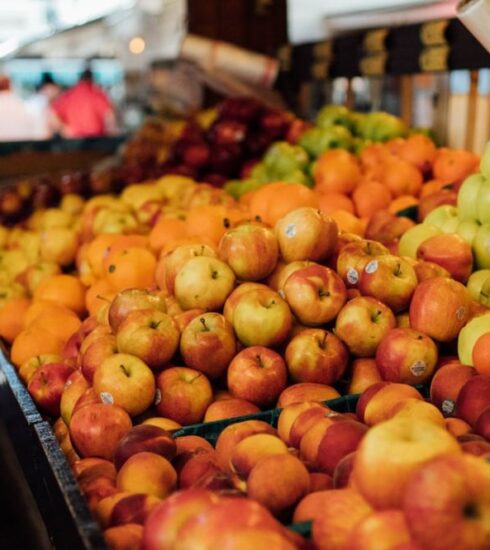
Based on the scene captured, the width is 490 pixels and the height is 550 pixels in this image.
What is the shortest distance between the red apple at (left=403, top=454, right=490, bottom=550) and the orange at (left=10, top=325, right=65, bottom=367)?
1683mm

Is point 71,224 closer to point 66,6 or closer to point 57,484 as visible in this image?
point 57,484

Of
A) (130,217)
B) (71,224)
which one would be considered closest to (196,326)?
(130,217)

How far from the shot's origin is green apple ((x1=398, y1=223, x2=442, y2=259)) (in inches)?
87.7

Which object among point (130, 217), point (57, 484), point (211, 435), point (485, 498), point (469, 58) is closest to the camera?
point (485, 498)

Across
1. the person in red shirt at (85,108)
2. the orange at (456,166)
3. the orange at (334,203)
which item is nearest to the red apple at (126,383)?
the orange at (334,203)

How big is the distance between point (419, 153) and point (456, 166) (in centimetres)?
20

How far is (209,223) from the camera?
2.47 metres

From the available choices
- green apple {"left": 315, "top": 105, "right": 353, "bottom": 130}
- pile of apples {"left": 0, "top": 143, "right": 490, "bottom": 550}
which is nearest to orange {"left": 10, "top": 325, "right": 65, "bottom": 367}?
pile of apples {"left": 0, "top": 143, "right": 490, "bottom": 550}

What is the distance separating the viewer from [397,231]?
251cm

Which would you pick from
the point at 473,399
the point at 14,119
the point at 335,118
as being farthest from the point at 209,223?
the point at 14,119

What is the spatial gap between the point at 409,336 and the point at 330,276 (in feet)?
0.85

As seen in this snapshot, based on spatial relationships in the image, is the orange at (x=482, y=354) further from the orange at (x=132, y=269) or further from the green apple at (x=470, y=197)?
the orange at (x=132, y=269)

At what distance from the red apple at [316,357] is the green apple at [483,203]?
0.68m

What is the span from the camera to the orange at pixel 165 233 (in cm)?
259
